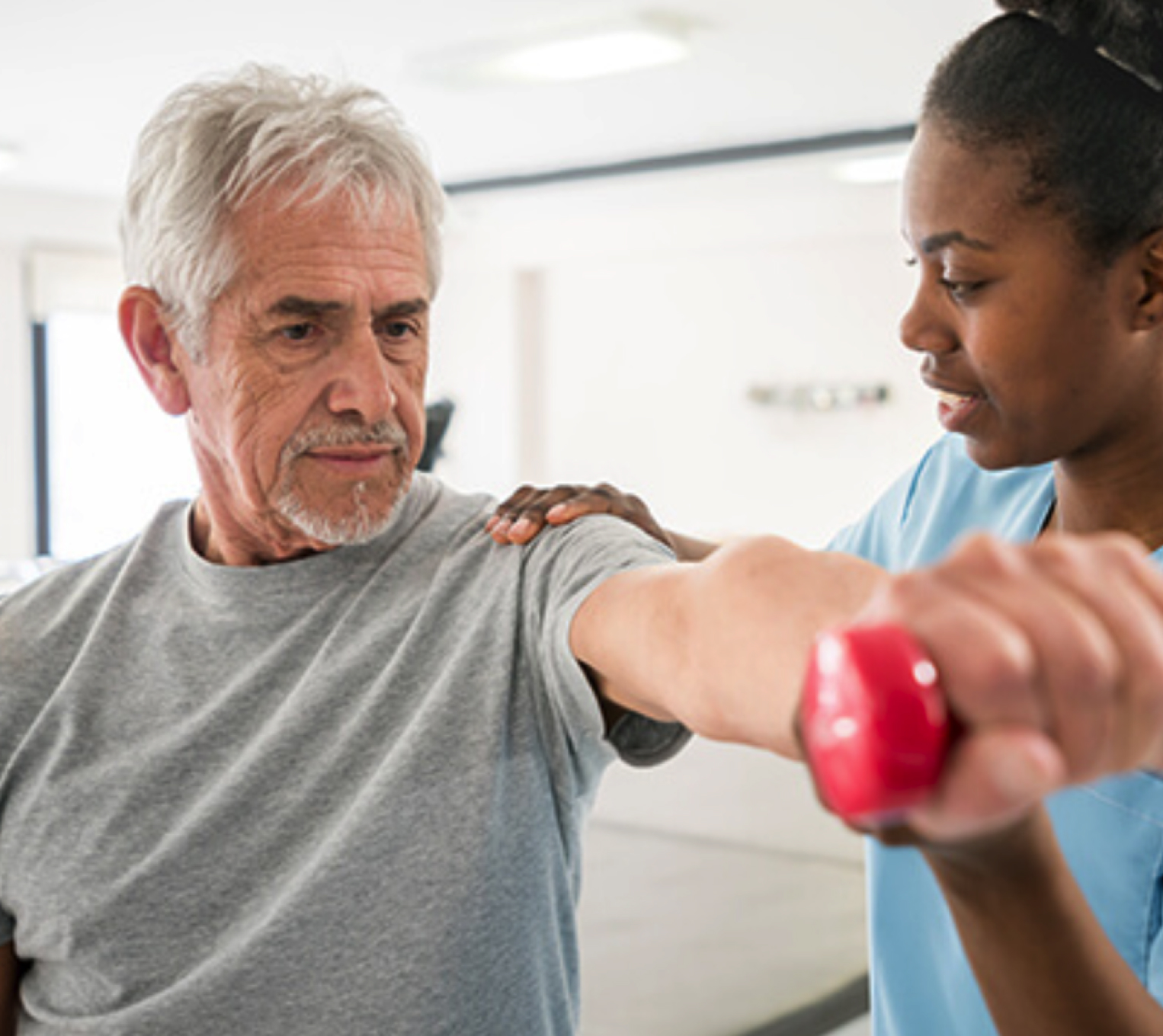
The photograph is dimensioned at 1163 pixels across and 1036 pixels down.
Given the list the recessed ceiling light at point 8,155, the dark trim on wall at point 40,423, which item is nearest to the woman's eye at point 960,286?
the recessed ceiling light at point 8,155

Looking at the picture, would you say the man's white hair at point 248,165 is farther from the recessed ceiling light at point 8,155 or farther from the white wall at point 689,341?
the white wall at point 689,341

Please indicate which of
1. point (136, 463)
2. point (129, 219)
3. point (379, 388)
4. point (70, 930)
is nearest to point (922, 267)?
point (379, 388)

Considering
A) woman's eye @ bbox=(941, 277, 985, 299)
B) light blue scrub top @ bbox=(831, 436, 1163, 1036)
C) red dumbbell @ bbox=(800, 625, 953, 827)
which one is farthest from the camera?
woman's eye @ bbox=(941, 277, 985, 299)

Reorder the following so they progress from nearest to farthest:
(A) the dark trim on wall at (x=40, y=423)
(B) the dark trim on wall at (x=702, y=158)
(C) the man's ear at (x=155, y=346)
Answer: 1. (C) the man's ear at (x=155, y=346)
2. (B) the dark trim on wall at (x=702, y=158)
3. (A) the dark trim on wall at (x=40, y=423)

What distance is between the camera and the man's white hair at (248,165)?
120cm

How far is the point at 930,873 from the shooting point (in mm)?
1164

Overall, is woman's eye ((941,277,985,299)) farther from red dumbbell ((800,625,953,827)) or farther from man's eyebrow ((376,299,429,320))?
red dumbbell ((800,625,953,827))

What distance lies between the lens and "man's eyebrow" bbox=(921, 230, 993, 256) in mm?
1058

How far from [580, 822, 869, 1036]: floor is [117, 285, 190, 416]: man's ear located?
1019mm

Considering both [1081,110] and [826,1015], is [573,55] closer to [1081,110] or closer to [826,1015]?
[826,1015]

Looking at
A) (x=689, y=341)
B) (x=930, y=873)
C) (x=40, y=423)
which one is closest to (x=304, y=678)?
(x=930, y=873)

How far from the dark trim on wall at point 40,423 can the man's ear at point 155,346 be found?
330 inches

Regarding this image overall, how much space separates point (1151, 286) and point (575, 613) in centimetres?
50

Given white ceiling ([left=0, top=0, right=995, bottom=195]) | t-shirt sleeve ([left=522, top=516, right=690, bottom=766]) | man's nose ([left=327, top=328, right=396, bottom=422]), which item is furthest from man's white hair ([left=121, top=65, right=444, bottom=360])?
white ceiling ([left=0, top=0, right=995, bottom=195])
